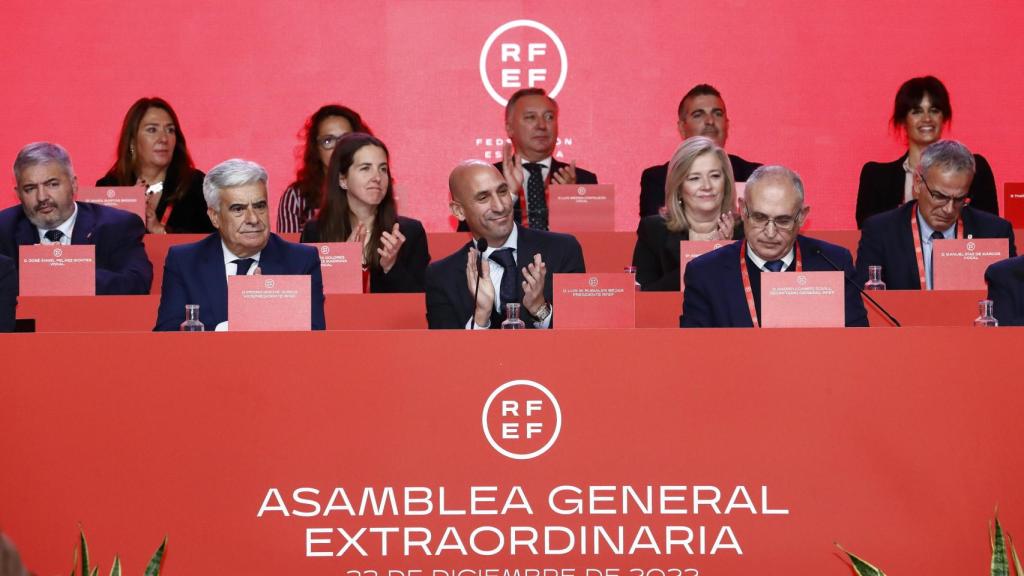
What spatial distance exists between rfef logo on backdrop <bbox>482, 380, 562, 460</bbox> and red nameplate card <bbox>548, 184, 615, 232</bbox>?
2.65m

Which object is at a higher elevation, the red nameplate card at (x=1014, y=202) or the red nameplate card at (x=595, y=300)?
the red nameplate card at (x=1014, y=202)

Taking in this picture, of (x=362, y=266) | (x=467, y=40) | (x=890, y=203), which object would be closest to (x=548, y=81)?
(x=467, y=40)

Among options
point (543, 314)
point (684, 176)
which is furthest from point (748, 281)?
point (684, 176)

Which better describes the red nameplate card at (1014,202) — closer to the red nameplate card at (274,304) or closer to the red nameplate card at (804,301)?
the red nameplate card at (804,301)

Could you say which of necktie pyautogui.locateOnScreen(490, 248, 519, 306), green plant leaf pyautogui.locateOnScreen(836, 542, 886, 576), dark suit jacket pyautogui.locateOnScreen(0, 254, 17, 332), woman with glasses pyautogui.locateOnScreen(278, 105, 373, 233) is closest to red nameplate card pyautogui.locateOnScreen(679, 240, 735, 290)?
necktie pyautogui.locateOnScreen(490, 248, 519, 306)

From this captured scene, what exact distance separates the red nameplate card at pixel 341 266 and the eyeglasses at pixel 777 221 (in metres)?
1.33

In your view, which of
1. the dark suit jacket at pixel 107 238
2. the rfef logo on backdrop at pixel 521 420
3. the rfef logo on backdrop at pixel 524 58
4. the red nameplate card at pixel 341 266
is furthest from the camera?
the rfef logo on backdrop at pixel 524 58

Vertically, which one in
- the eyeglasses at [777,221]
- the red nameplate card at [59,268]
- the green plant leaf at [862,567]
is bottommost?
the green plant leaf at [862,567]

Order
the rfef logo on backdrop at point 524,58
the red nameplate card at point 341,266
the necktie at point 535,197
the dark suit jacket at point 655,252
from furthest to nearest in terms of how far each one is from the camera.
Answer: the rfef logo on backdrop at point 524,58 → the necktie at point 535,197 → the dark suit jacket at point 655,252 → the red nameplate card at point 341,266

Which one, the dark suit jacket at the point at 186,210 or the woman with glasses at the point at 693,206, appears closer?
the woman with glasses at the point at 693,206

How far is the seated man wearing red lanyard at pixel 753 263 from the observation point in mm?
3738

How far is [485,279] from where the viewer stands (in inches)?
160

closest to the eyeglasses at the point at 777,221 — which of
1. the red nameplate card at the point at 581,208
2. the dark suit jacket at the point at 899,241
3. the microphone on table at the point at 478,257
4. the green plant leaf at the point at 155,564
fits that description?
the microphone on table at the point at 478,257

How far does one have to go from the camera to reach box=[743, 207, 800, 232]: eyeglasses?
3756mm
